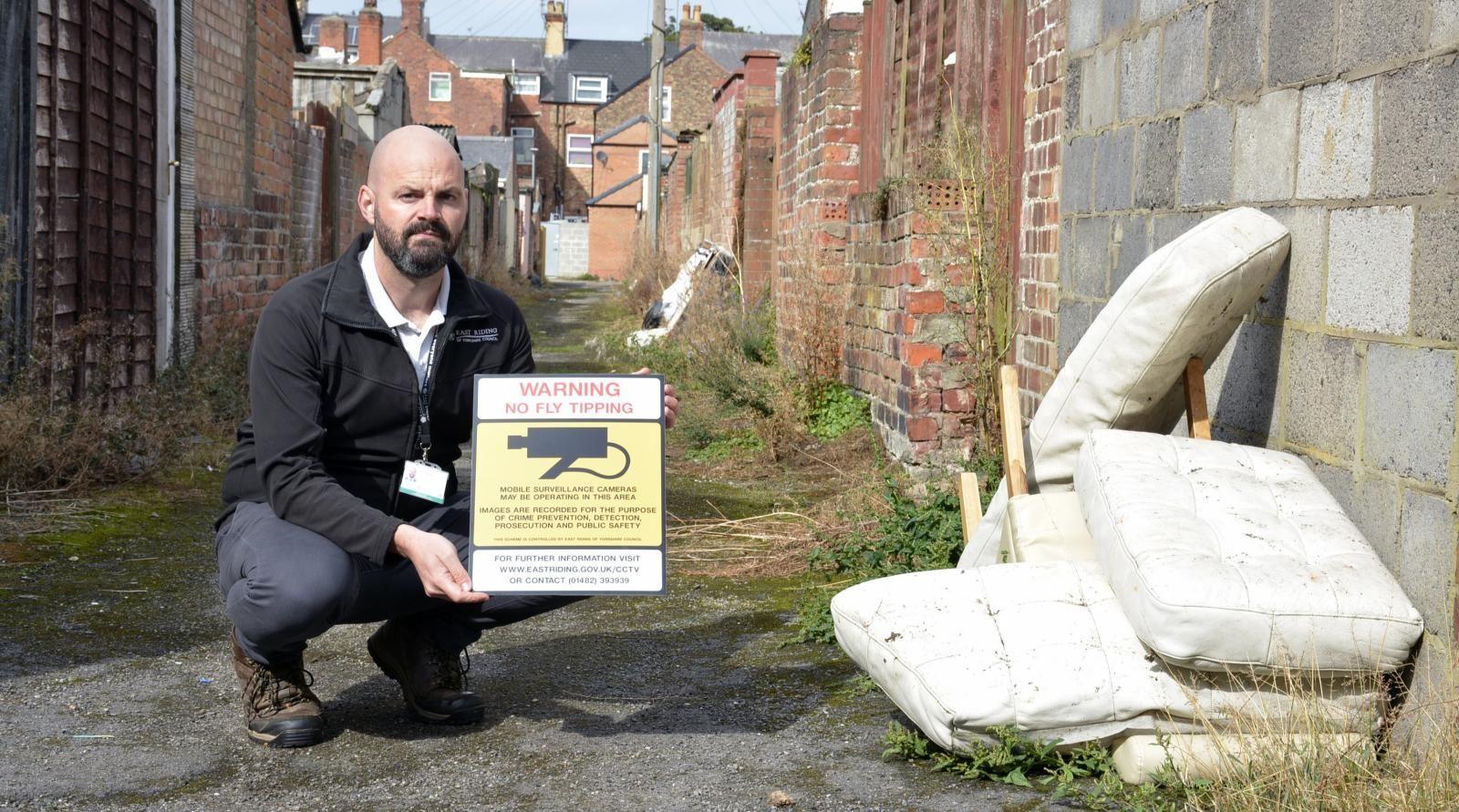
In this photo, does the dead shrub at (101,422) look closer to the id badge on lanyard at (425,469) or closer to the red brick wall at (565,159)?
the id badge on lanyard at (425,469)

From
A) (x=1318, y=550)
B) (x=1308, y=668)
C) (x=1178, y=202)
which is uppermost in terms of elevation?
(x=1178, y=202)

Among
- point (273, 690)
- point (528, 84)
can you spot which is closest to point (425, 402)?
point (273, 690)

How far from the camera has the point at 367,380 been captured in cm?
375

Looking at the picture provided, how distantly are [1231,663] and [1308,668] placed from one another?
6.1 inches

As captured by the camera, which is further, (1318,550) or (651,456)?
(651,456)

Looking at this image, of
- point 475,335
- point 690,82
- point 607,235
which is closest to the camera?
point 475,335

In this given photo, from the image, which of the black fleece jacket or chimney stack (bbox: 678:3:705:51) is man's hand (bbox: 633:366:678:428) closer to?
the black fleece jacket

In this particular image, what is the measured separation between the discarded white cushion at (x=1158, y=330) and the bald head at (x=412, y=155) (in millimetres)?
1755

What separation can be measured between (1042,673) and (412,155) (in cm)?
205

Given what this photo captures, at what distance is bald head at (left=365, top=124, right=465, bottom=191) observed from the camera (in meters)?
3.81

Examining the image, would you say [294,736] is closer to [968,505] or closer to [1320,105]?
[968,505]

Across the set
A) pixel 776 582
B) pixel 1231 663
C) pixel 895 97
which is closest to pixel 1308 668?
pixel 1231 663

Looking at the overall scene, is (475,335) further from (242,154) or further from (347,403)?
(242,154)

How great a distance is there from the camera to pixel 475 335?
155 inches
